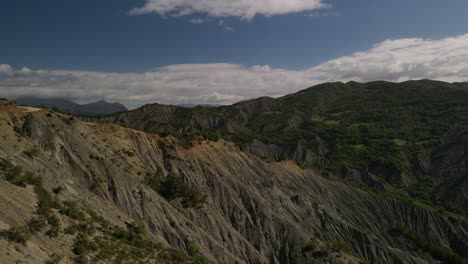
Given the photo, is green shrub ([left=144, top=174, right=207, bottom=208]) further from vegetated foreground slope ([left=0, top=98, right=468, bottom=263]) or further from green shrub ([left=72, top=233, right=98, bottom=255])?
green shrub ([left=72, top=233, right=98, bottom=255])

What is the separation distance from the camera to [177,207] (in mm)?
46500

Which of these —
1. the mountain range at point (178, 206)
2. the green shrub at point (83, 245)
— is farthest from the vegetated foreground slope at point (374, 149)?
the green shrub at point (83, 245)

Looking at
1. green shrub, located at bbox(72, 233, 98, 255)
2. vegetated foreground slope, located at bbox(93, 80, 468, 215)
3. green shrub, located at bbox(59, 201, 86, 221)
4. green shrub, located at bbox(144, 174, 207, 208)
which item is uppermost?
green shrub, located at bbox(59, 201, 86, 221)

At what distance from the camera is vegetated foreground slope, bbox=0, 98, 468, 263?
2398cm

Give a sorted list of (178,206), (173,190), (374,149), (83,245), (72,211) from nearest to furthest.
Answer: (83,245), (72,211), (178,206), (173,190), (374,149)

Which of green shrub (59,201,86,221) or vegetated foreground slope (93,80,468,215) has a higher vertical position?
green shrub (59,201,86,221)

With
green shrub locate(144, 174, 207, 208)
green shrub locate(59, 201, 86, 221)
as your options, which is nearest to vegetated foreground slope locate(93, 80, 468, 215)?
green shrub locate(144, 174, 207, 208)

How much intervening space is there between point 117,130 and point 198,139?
1577 cm

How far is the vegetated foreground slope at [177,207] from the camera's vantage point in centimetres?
2398

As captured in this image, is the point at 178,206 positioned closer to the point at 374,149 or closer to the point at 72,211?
the point at 72,211

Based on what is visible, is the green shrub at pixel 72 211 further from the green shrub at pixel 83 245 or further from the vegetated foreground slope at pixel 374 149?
the vegetated foreground slope at pixel 374 149

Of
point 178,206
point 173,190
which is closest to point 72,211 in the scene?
point 178,206

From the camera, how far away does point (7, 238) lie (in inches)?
733

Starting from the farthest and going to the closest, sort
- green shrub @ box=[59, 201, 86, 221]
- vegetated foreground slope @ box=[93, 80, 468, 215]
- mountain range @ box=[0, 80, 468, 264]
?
vegetated foreground slope @ box=[93, 80, 468, 215]
green shrub @ box=[59, 201, 86, 221]
mountain range @ box=[0, 80, 468, 264]
